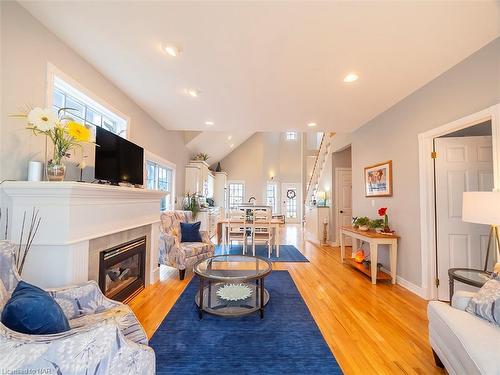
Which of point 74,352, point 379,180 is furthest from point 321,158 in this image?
point 74,352

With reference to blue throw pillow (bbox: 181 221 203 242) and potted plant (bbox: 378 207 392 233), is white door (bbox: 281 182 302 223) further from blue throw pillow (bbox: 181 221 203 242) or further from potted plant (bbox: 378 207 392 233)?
blue throw pillow (bbox: 181 221 203 242)

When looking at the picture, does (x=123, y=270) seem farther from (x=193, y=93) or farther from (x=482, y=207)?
(x=482, y=207)

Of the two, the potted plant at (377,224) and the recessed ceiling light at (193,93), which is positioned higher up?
the recessed ceiling light at (193,93)

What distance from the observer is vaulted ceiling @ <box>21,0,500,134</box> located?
5.27ft

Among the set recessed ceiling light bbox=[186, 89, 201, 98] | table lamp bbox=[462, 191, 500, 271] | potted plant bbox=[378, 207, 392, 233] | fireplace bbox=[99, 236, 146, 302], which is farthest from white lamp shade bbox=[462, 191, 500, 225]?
fireplace bbox=[99, 236, 146, 302]

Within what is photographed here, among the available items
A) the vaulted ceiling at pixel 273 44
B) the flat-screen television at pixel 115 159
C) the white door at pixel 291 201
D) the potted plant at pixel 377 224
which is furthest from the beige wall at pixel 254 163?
the flat-screen television at pixel 115 159

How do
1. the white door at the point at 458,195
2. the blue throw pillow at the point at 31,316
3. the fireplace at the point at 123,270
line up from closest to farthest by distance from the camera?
the blue throw pillow at the point at 31,316 < the fireplace at the point at 123,270 < the white door at the point at 458,195

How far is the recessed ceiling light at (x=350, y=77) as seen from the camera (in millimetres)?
2418

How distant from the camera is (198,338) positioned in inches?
74.0

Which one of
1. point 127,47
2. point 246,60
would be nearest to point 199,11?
point 246,60

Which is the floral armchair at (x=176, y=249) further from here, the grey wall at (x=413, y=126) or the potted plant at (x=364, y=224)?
the grey wall at (x=413, y=126)

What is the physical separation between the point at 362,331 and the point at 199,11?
2996mm

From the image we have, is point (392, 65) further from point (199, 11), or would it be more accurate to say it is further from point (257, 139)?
point (257, 139)

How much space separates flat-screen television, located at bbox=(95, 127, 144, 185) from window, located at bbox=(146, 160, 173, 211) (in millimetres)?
937
